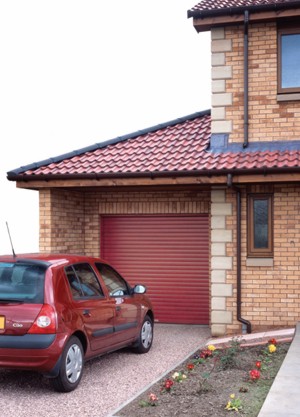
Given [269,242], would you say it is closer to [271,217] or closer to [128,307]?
[271,217]

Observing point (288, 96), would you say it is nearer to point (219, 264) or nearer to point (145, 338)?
point (219, 264)

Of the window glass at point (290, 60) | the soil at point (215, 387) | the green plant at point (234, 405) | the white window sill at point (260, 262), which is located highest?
the window glass at point (290, 60)

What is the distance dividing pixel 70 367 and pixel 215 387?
66.6 inches

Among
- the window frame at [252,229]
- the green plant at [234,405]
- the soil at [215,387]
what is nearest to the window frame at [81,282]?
the soil at [215,387]

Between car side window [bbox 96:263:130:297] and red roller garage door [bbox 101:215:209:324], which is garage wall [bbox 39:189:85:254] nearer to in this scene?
red roller garage door [bbox 101:215:209:324]

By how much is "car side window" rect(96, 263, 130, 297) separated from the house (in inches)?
90.7

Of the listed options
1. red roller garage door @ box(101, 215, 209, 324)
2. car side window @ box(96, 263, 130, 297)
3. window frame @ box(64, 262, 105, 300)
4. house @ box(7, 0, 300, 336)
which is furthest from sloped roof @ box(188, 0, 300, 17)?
window frame @ box(64, 262, 105, 300)

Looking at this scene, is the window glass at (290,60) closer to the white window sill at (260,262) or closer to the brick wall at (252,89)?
the brick wall at (252,89)

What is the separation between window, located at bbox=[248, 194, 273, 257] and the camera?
10930mm

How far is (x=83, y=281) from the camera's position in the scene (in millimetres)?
7926

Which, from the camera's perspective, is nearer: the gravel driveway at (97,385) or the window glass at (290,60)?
the gravel driveway at (97,385)

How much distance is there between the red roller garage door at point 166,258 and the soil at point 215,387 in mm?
3473

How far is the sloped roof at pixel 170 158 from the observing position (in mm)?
10469

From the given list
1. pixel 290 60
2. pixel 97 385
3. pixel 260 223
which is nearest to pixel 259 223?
pixel 260 223
